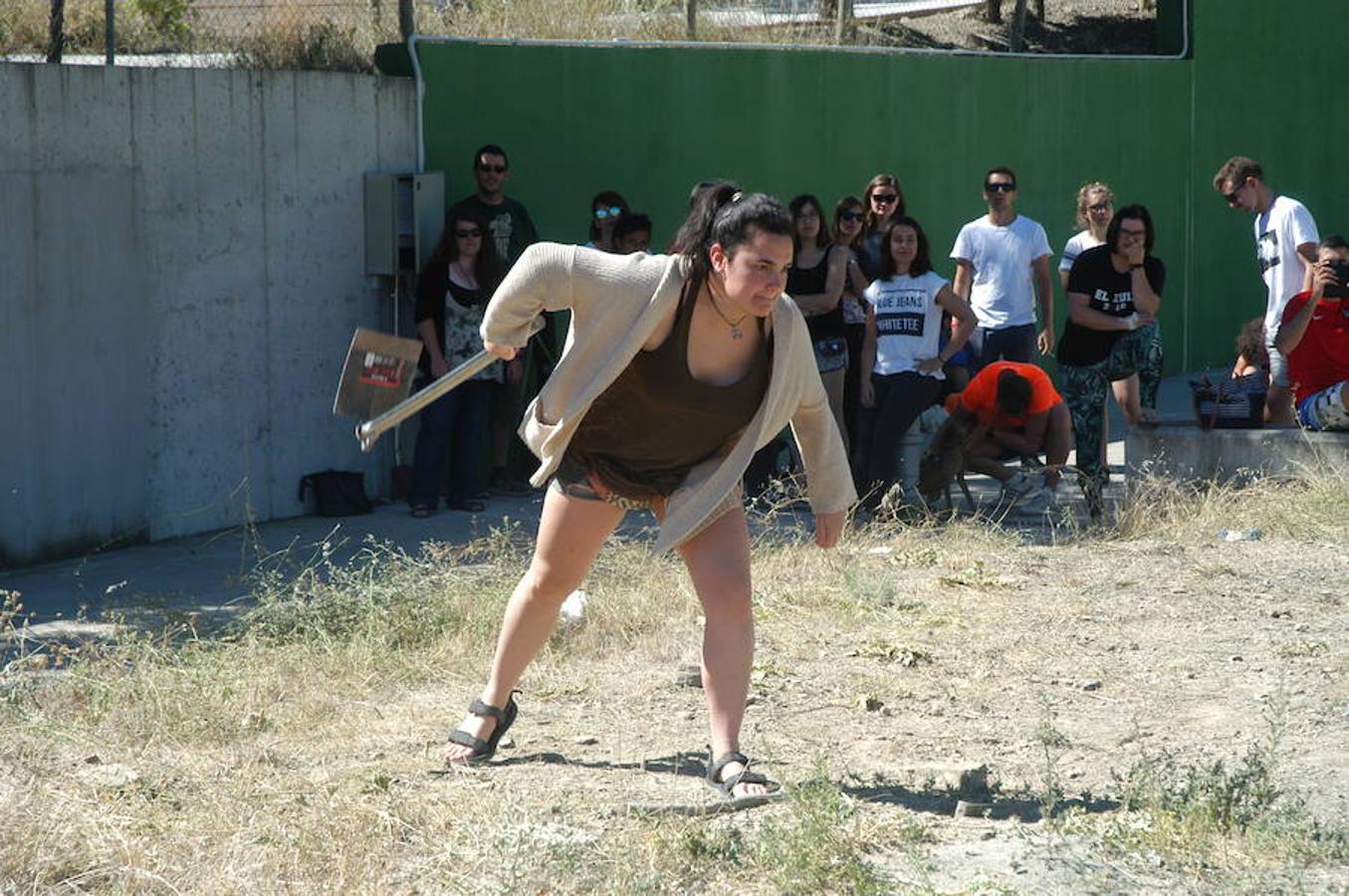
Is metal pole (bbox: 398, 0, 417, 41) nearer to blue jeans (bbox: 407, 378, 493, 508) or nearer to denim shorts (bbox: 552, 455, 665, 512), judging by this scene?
blue jeans (bbox: 407, 378, 493, 508)

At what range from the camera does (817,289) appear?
10.4 meters

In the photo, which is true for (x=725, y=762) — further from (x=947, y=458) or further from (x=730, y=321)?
(x=947, y=458)

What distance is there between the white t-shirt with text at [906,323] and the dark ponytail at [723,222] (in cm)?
504

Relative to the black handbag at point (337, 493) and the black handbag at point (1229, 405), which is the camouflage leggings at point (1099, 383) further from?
the black handbag at point (337, 493)

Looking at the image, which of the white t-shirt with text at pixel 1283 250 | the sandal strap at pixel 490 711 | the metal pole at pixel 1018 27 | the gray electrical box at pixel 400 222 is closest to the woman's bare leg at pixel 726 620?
the sandal strap at pixel 490 711

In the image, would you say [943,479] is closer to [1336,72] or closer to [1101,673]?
[1101,673]

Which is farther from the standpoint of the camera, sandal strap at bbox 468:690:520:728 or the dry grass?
sandal strap at bbox 468:690:520:728

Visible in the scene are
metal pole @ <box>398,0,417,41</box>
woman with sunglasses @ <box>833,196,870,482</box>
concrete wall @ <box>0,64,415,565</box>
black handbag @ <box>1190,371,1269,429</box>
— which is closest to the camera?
concrete wall @ <box>0,64,415,565</box>

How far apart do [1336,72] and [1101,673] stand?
1314cm

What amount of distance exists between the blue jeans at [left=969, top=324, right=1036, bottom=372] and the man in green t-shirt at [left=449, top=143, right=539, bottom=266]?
264cm

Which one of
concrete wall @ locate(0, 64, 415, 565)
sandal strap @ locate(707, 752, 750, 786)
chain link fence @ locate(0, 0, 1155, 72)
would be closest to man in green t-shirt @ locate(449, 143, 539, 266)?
concrete wall @ locate(0, 64, 415, 565)

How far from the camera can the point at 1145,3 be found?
→ 18.3 metres

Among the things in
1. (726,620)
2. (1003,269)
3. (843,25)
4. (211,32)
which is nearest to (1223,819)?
(726,620)

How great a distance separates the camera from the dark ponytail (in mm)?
4965
